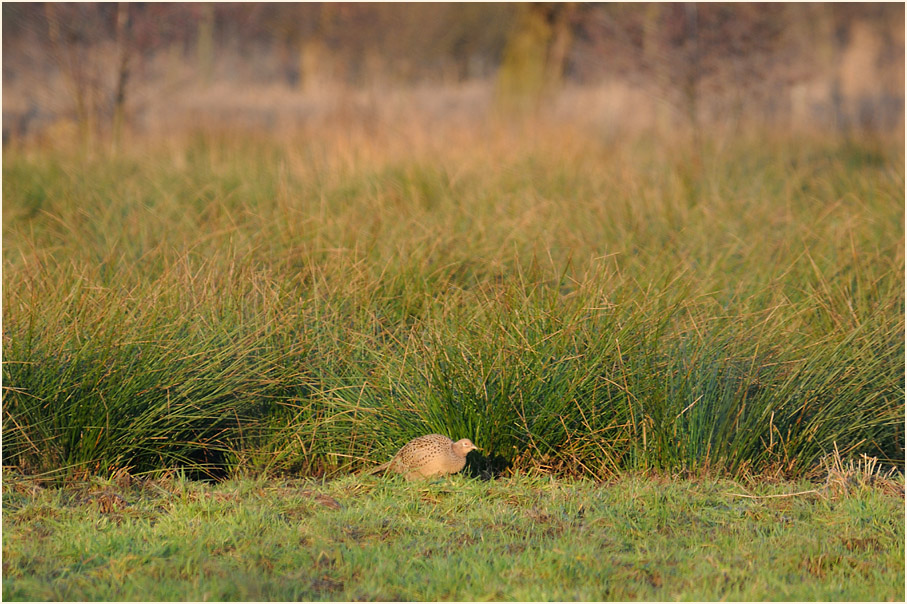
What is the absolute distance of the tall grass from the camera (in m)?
3.66

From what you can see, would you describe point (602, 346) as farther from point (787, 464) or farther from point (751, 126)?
point (751, 126)

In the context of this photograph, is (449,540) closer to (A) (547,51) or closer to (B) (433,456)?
(B) (433,456)

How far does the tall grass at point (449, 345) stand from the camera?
366cm

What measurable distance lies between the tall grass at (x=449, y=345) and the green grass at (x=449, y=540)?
24 centimetres

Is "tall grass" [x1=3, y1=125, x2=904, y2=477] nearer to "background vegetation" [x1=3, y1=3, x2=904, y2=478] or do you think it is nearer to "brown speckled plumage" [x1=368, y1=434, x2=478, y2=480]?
"background vegetation" [x1=3, y1=3, x2=904, y2=478]

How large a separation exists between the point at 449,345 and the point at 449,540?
1019 mm

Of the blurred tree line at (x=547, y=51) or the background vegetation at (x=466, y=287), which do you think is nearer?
the background vegetation at (x=466, y=287)

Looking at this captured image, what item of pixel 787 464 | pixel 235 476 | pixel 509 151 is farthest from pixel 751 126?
pixel 235 476

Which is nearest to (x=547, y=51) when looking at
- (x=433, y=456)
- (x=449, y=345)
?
(x=449, y=345)

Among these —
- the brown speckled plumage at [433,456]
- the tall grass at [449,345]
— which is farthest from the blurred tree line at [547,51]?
the brown speckled plumage at [433,456]

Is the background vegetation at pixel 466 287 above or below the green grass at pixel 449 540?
above

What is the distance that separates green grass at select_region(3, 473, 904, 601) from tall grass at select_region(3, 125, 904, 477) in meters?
0.24

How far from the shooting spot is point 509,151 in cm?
A: 804

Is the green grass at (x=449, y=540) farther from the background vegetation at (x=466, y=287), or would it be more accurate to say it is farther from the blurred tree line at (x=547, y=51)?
the blurred tree line at (x=547, y=51)
